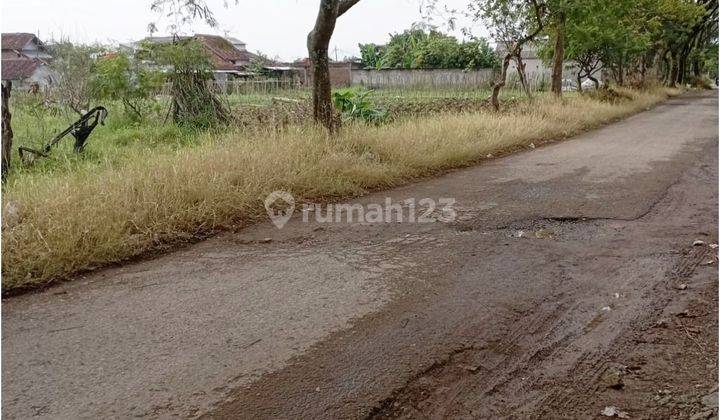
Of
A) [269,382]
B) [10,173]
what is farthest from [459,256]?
[10,173]

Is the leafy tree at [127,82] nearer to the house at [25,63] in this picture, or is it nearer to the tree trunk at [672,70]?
the house at [25,63]

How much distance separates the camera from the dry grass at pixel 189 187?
4039mm

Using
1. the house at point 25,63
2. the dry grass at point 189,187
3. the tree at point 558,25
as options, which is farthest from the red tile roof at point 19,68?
the tree at point 558,25

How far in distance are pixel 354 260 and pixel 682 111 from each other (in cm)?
1901

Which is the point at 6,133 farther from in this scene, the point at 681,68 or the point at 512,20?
the point at 681,68

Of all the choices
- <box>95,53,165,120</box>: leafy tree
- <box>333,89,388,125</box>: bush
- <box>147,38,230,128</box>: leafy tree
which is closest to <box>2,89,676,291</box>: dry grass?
<box>333,89,388,125</box>: bush

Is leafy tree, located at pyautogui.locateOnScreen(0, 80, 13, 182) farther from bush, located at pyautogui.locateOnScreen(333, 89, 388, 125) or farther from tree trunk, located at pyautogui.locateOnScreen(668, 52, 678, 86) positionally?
tree trunk, located at pyautogui.locateOnScreen(668, 52, 678, 86)

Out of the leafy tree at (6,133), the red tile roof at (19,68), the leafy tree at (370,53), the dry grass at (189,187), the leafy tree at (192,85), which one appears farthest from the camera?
the leafy tree at (370,53)

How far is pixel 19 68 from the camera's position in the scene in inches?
747

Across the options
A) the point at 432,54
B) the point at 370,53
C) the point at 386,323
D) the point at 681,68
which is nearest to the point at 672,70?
the point at 681,68

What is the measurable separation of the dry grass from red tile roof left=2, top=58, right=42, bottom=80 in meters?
13.7

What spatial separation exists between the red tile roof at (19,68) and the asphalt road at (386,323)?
16191 mm

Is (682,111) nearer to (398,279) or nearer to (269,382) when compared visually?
(398,279)

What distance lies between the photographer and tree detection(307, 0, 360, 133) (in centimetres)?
781
